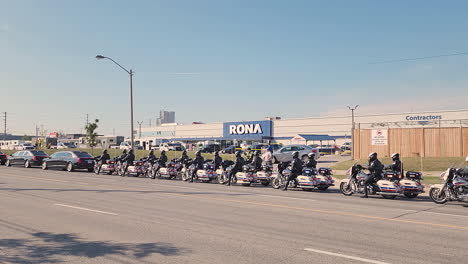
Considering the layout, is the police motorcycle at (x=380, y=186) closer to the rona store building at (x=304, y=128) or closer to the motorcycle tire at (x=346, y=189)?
the motorcycle tire at (x=346, y=189)

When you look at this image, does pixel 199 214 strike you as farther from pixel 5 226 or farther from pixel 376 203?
pixel 376 203

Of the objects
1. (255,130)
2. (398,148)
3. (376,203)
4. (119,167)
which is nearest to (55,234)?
(376,203)

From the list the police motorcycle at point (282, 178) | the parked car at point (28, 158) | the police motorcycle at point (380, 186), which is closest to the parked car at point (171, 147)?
the parked car at point (28, 158)

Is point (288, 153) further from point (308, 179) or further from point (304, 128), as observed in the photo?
point (304, 128)

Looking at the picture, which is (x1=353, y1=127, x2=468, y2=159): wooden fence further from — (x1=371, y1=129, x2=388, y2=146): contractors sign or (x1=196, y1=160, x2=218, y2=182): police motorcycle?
(x1=196, y1=160, x2=218, y2=182): police motorcycle

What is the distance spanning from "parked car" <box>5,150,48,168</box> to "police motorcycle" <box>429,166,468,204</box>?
1125 inches

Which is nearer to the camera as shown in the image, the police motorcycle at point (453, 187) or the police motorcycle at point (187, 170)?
the police motorcycle at point (453, 187)

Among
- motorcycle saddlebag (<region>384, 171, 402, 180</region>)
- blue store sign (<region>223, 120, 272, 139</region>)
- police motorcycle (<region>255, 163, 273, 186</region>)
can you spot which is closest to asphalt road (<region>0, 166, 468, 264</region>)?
motorcycle saddlebag (<region>384, 171, 402, 180</region>)

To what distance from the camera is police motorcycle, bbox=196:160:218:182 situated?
20.8 m

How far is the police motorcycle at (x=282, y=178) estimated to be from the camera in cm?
1775

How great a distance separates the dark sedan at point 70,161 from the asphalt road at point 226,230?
15.3 m

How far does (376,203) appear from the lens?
1332cm

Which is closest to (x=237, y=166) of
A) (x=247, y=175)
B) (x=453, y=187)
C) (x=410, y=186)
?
(x=247, y=175)

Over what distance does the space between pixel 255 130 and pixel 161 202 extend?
6111 centimetres
